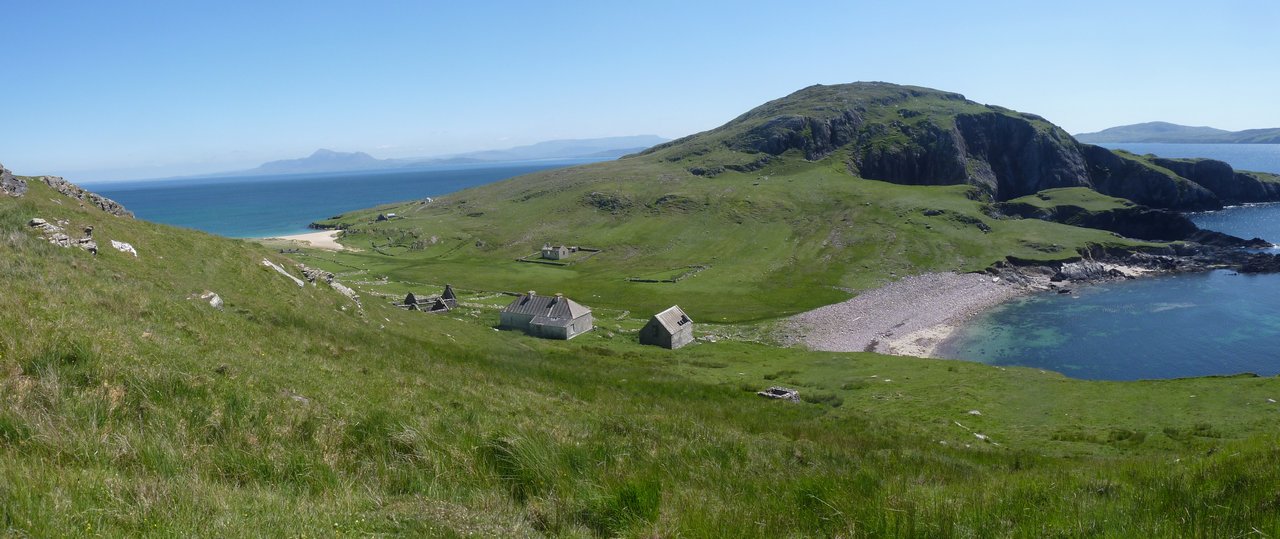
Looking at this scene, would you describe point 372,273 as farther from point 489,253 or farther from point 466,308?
point 466,308

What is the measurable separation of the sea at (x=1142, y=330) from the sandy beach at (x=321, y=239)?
491 ft

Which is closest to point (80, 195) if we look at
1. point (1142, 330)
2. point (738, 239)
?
point (1142, 330)

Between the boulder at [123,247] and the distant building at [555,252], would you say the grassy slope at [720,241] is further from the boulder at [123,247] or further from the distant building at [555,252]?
the boulder at [123,247]

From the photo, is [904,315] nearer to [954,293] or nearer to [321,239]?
[954,293]

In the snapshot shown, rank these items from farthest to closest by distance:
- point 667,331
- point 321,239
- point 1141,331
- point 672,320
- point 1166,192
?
point 1166,192 → point 321,239 → point 1141,331 → point 672,320 → point 667,331

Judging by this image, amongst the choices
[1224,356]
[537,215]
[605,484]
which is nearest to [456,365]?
[605,484]

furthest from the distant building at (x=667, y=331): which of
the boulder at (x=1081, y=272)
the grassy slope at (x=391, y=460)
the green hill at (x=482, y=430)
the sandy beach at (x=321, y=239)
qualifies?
the sandy beach at (x=321, y=239)

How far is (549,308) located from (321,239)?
138001 mm

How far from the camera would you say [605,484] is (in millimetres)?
9023

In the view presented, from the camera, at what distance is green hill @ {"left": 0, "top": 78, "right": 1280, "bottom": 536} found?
7.40 m

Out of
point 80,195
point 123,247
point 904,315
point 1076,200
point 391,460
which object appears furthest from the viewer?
point 1076,200

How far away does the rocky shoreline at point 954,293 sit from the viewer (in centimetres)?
8308

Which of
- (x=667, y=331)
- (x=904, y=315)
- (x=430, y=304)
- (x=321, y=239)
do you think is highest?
(x=321, y=239)

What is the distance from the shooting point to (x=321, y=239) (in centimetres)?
17912
